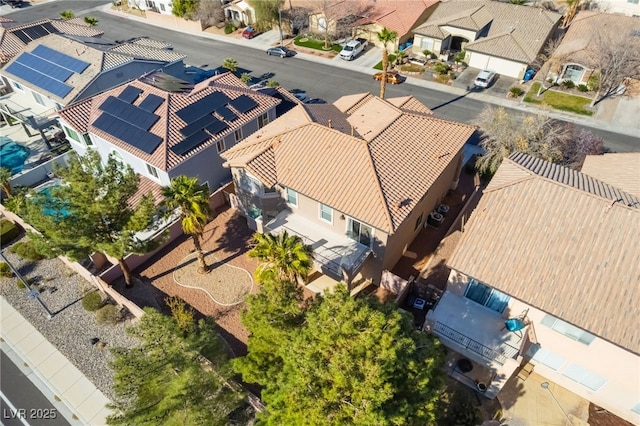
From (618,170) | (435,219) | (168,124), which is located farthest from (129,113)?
(618,170)

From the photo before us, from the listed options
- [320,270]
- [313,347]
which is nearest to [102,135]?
[320,270]

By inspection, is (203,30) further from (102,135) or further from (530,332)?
(530,332)

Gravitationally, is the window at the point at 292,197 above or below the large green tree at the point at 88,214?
below

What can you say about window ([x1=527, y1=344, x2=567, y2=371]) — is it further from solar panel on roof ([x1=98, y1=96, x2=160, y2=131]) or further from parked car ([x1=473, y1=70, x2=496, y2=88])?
parked car ([x1=473, y1=70, x2=496, y2=88])

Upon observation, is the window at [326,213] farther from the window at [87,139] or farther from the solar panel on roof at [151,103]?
the window at [87,139]

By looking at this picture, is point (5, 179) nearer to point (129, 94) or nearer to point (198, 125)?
point (129, 94)

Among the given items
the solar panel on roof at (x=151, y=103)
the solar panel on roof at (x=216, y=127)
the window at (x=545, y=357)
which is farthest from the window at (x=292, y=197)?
the window at (x=545, y=357)
